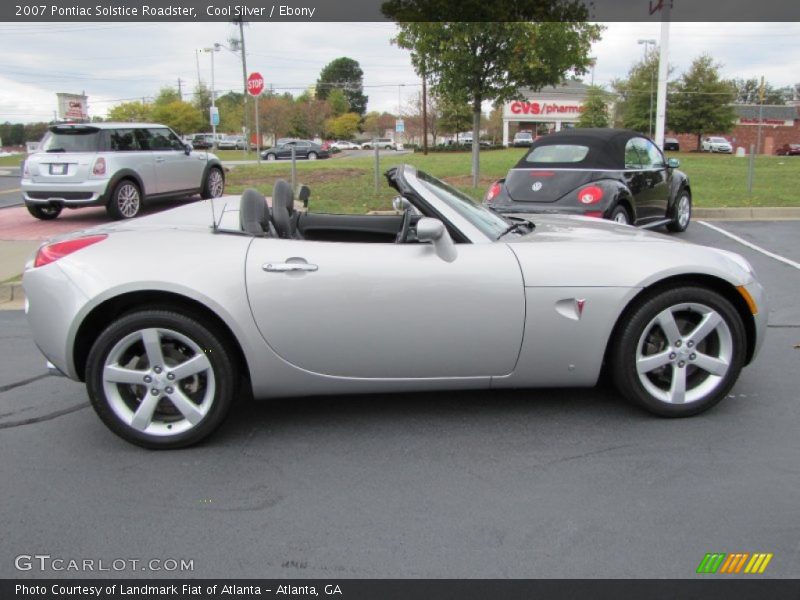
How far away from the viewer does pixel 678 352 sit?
11.5 ft

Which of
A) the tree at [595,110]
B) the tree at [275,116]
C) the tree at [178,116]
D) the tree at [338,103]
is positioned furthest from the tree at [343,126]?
the tree at [178,116]

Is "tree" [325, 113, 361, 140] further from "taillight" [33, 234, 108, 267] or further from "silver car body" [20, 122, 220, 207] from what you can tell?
"taillight" [33, 234, 108, 267]

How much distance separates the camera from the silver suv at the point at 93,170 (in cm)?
1073

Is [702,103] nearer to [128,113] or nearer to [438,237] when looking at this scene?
[128,113]

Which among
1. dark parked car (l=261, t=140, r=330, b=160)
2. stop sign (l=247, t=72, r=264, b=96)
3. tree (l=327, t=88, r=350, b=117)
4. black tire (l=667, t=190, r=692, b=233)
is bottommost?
black tire (l=667, t=190, r=692, b=233)

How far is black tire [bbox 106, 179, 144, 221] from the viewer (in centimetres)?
1088

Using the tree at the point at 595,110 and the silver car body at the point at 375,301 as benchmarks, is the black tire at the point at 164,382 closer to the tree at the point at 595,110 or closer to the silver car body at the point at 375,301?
the silver car body at the point at 375,301

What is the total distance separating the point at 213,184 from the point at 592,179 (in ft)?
27.5

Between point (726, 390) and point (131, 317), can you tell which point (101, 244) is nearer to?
point (131, 317)

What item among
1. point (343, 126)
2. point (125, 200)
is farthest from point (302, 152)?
point (343, 126)

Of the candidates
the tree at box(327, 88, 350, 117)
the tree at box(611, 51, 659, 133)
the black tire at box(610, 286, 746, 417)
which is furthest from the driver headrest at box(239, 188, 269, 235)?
the tree at box(327, 88, 350, 117)

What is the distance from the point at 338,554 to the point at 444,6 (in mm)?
12755

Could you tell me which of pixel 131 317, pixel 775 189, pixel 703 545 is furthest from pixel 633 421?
pixel 775 189

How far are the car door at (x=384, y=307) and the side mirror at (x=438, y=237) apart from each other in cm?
3
